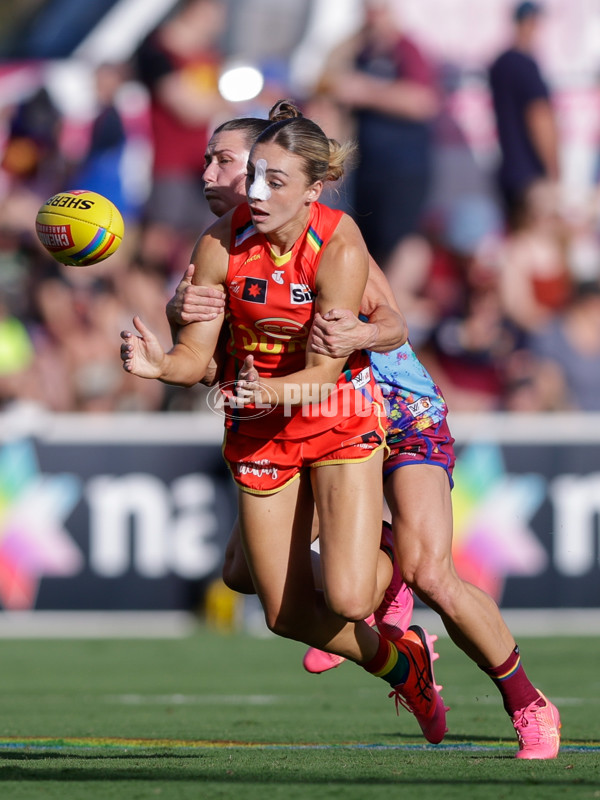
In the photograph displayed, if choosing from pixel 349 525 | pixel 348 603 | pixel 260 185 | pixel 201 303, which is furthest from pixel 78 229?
pixel 348 603

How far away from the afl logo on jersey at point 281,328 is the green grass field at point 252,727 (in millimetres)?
1629

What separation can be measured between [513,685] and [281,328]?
5.67ft

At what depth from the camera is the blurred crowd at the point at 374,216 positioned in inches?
484

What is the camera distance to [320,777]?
4.39 m

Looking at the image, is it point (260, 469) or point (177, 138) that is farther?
point (177, 138)

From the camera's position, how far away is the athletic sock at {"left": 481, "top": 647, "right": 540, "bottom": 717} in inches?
209

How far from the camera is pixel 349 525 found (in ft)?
16.7

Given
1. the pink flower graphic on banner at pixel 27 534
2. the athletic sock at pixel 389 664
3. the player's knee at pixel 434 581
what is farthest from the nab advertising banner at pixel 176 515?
the player's knee at pixel 434 581

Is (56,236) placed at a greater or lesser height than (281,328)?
greater

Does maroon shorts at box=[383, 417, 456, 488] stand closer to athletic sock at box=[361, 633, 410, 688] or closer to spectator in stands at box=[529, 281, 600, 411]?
athletic sock at box=[361, 633, 410, 688]

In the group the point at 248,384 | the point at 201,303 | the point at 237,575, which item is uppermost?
the point at 201,303

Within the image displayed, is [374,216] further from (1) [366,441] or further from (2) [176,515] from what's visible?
(1) [366,441]

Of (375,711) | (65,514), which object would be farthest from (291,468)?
(65,514)

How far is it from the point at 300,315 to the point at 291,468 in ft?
2.05
